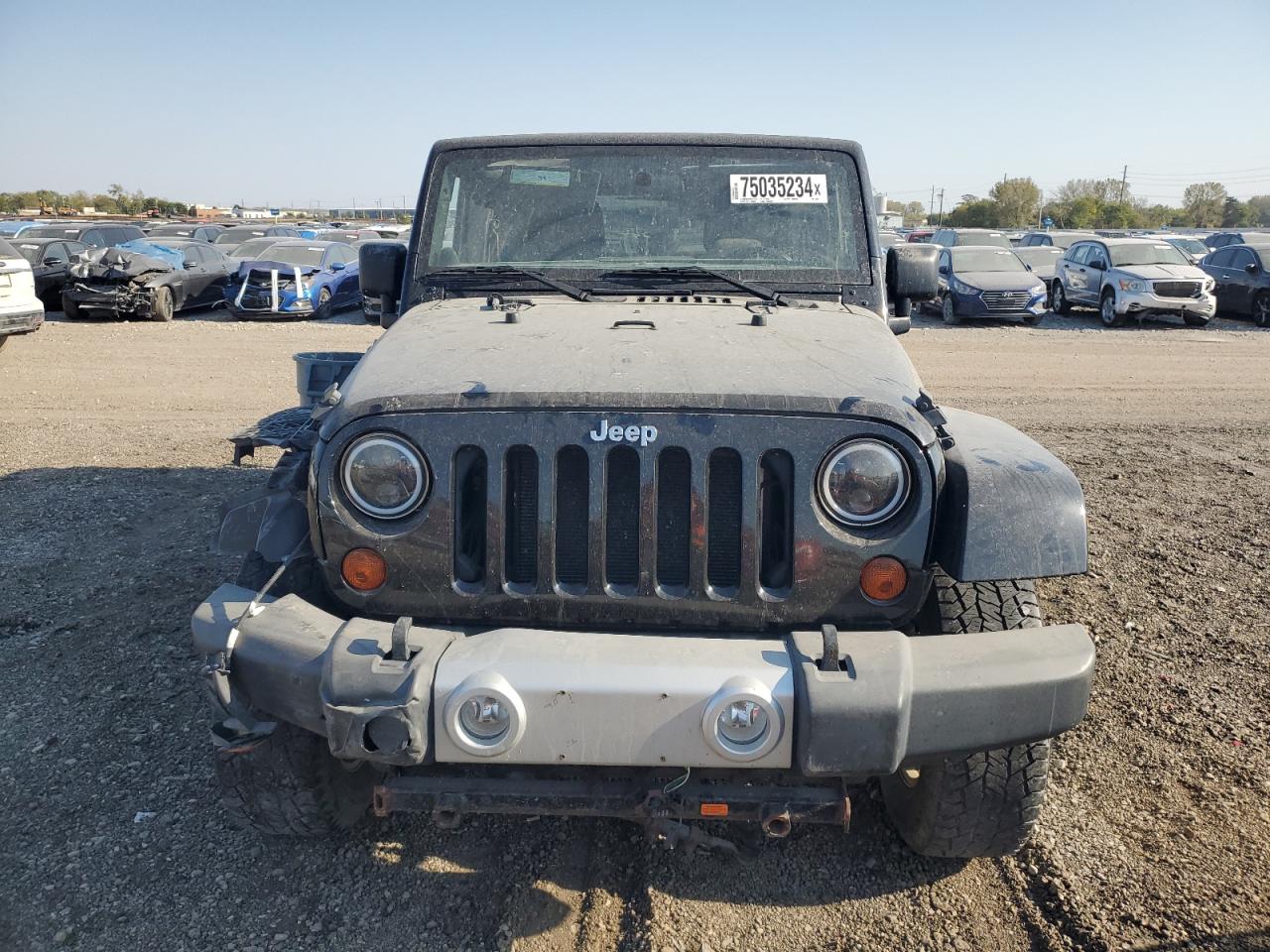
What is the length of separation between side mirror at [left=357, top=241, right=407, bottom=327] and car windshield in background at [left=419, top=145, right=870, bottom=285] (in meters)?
0.18

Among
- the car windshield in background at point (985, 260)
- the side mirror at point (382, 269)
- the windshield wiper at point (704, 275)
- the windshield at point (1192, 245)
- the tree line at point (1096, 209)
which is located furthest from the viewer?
the tree line at point (1096, 209)

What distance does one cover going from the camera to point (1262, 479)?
25.0 ft

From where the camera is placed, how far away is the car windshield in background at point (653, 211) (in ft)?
13.0

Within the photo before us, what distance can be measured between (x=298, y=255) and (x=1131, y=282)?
49.3ft

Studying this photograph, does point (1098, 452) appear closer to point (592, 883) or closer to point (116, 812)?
point (592, 883)

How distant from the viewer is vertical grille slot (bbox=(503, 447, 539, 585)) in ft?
8.96

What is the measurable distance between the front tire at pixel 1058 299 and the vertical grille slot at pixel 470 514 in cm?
1979

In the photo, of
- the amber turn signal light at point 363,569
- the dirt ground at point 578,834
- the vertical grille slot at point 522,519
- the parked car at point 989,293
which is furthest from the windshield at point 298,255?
the vertical grille slot at point 522,519

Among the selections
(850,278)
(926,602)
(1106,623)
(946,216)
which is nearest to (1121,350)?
(1106,623)

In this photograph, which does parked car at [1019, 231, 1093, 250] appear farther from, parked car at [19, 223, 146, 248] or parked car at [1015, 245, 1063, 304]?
parked car at [19, 223, 146, 248]

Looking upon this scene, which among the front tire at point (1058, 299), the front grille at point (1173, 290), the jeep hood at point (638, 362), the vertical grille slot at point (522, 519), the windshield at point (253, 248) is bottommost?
the front tire at point (1058, 299)

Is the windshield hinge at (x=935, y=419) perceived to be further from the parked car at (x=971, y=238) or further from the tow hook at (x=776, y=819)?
the parked car at (x=971, y=238)

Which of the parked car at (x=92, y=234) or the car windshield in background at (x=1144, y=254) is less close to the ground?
the parked car at (x=92, y=234)

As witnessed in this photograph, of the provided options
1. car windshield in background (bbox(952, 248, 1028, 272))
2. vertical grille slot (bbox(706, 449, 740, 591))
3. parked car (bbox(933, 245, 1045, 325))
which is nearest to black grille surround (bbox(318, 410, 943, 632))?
vertical grille slot (bbox(706, 449, 740, 591))
